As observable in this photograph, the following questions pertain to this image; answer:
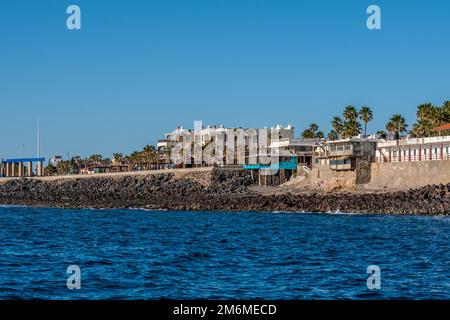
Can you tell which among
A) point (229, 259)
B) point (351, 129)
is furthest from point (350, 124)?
point (229, 259)

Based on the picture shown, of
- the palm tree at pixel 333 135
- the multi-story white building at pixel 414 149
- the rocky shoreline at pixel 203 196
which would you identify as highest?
the palm tree at pixel 333 135

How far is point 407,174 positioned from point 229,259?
183 feet

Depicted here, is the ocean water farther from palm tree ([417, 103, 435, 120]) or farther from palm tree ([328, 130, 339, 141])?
palm tree ([328, 130, 339, 141])

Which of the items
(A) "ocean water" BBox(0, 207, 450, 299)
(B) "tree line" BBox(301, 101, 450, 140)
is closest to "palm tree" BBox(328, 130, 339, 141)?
(B) "tree line" BBox(301, 101, 450, 140)

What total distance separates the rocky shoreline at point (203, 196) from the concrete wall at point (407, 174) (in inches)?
90.2

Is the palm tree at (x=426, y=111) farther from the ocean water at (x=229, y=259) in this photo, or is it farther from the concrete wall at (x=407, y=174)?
the ocean water at (x=229, y=259)

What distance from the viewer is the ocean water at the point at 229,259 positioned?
24.0 m

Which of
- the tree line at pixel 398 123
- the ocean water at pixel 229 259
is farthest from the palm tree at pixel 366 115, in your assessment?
the ocean water at pixel 229 259

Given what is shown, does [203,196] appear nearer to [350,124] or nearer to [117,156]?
[350,124]

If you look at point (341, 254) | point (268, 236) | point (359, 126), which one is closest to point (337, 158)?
point (359, 126)

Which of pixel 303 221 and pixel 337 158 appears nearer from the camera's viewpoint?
pixel 303 221

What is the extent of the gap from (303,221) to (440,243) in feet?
75.6
